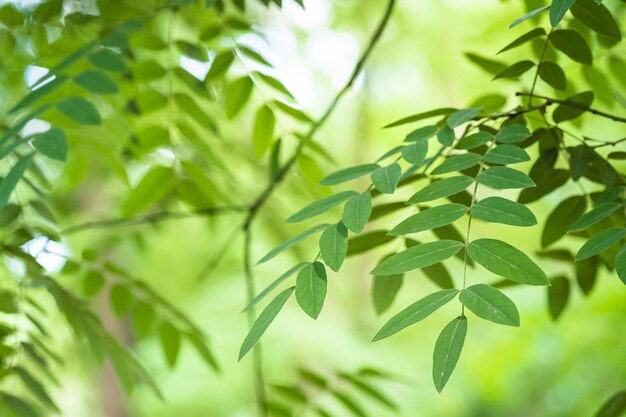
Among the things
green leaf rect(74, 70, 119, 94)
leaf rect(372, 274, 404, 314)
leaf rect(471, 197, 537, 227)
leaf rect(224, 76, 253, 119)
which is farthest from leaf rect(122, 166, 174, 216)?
leaf rect(471, 197, 537, 227)

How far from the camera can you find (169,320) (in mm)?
1117

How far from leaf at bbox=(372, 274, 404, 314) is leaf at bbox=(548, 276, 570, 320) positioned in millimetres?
218

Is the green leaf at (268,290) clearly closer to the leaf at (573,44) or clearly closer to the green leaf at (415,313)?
the green leaf at (415,313)

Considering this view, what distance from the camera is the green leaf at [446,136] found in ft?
2.00

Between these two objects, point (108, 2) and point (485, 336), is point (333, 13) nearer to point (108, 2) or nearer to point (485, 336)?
point (485, 336)

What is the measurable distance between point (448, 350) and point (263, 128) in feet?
2.00

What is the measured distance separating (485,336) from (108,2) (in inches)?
136

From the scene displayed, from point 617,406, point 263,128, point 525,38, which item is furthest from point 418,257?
point 263,128

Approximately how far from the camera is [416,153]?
59 cm

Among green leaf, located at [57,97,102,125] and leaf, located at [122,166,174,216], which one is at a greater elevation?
leaf, located at [122,166,174,216]

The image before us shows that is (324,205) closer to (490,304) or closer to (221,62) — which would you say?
(490,304)

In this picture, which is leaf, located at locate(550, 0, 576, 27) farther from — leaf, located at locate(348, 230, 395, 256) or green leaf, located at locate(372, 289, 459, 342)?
leaf, located at locate(348, 230, 395, 256)

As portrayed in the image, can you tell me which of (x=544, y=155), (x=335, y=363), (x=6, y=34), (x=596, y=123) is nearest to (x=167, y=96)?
(x=6, y=34)

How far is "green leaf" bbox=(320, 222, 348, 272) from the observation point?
540 millimetres
